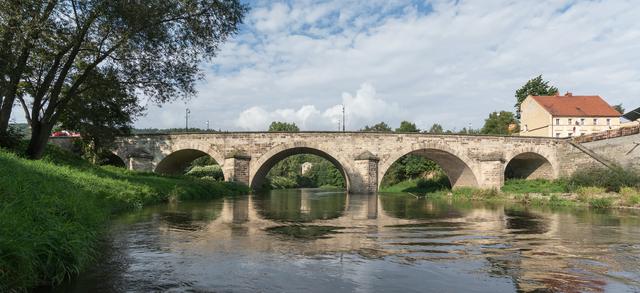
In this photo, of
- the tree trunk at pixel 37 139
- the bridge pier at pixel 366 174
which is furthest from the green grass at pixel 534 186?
the tree trunk at pixel 37 139

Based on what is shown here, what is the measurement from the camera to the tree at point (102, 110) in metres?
18.8

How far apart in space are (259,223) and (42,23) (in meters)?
9.84

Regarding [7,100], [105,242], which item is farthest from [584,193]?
[7,100]

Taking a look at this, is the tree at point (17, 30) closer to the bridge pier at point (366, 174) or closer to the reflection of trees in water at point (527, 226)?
the reflection of trees in water at point (527, 226)

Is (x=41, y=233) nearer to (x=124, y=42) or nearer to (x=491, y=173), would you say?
(x=124, y=42)

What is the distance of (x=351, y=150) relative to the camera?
33.2 metres

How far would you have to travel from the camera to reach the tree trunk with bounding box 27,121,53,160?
18094 millimetres

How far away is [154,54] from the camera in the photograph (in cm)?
1769

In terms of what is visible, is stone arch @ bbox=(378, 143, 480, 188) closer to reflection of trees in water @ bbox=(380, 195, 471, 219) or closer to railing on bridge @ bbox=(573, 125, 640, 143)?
railing on bridge @ bbox=(573, 125, 640, 143)

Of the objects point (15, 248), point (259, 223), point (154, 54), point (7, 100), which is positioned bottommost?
point (259, 223)

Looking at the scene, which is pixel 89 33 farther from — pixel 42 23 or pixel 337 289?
pixel 337 289

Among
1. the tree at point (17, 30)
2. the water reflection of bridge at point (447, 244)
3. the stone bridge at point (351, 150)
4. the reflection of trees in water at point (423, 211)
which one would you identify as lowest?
the reflection of trees in water at point (423, 211)

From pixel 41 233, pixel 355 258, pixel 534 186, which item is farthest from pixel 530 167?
pixel 41 233

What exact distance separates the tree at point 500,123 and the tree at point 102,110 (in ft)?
174
